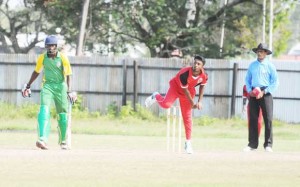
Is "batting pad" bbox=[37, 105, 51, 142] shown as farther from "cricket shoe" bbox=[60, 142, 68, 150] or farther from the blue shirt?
the blue shirt

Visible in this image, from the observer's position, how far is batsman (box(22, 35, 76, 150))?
18750 millimetres

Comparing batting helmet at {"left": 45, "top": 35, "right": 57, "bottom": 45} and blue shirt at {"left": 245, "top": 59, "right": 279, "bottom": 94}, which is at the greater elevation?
batting helmet at {"left": 45, "top": 35, "right": 57, "bottom": 45}

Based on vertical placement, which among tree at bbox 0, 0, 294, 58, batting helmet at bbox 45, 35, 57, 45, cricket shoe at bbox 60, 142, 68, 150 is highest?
tree at bbox 0, 0, 294, 58

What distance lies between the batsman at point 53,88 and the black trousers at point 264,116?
3.52 metres

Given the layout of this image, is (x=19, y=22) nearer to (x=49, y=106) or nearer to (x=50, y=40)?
(x=49, y=106)

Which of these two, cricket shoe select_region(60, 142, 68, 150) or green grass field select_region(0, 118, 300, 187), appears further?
cricket shoe select_region(60, 142, 68, 150)

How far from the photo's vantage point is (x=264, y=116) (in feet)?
66.4

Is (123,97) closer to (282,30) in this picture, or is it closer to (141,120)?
(141,120)

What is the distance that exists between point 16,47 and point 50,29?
219cm

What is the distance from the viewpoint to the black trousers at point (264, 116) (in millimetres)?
Result: 20141

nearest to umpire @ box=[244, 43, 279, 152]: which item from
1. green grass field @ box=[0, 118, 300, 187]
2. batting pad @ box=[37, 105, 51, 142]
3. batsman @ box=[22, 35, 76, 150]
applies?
green grass field @ box=[0, 118, 300, 187]

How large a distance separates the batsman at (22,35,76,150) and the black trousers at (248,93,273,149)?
3521mm

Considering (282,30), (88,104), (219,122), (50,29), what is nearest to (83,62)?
(88,104)

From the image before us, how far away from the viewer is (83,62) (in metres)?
36.2
